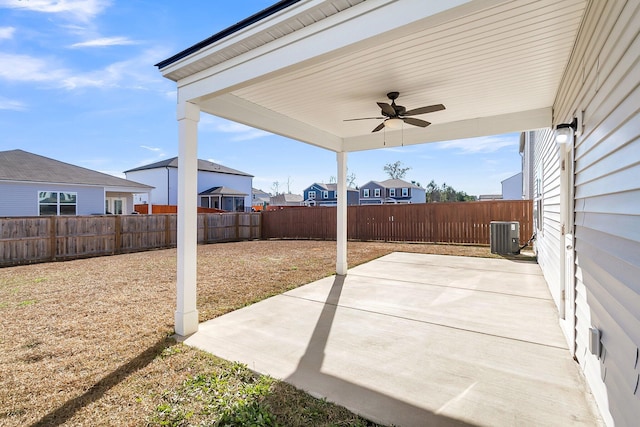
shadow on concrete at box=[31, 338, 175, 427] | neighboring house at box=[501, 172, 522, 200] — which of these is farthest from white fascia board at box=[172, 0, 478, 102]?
neighboring house at box=[501, 172, 522, 200]

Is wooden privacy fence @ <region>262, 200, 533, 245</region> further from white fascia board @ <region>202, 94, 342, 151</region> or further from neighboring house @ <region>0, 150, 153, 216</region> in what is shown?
neighboring house @ <region>0, 150, 153, 216</region>

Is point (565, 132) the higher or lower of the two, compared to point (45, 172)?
lower

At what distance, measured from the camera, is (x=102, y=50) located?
7.71m

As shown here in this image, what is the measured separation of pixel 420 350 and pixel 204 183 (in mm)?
21601

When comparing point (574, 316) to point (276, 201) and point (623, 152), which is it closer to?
point (623, 152)

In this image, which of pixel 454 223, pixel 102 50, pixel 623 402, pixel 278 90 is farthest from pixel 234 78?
pixel 454 223

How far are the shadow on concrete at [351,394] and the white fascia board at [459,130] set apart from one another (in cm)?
413

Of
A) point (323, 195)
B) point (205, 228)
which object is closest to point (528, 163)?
point (205, 228)

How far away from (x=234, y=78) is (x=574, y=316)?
3876 millimetres

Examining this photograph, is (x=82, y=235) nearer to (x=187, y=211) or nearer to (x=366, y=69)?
(x=187, y=211)

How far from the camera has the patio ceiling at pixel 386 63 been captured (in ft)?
7.14

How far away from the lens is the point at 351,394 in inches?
90.3

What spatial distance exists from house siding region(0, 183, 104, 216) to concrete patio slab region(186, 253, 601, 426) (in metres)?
12.9

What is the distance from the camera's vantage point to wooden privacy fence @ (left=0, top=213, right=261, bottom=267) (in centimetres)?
809
